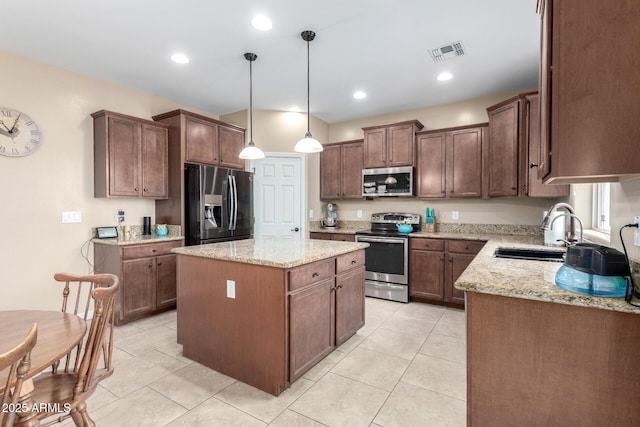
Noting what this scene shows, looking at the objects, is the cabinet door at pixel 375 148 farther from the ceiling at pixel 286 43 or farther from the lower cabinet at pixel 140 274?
the lower cabinet at pixel 140 274

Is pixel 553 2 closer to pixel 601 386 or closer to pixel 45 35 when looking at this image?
pixel 601 386

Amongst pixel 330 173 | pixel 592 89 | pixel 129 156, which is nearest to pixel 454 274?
pixel 330 173

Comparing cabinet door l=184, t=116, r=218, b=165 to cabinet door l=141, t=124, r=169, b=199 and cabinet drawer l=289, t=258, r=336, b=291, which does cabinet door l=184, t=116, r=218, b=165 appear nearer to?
cabinet door l=141, t=124, r=169, b=199

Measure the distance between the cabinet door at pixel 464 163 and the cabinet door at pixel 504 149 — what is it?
176 mm

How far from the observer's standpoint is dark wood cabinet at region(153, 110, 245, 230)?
391cm

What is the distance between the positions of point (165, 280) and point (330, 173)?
2.89 m

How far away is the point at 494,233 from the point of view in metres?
4.14

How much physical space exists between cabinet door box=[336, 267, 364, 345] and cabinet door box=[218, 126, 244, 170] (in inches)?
104

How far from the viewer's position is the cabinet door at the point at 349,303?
2.66 meters

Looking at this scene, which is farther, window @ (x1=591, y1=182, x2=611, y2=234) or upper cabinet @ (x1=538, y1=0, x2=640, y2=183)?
window @ (x1=591, y1=182, x2=611, y2=234)

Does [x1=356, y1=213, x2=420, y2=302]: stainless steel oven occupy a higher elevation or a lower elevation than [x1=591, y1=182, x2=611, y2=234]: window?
lower

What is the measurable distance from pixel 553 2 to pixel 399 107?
3.48 m

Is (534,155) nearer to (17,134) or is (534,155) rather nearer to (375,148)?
(375,148)

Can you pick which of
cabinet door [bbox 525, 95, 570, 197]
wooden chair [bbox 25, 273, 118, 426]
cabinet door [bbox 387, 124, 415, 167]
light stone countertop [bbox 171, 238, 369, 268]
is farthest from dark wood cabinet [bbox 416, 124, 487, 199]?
wooden chair [bbox 25, 273, 118, 426]
